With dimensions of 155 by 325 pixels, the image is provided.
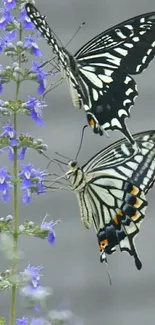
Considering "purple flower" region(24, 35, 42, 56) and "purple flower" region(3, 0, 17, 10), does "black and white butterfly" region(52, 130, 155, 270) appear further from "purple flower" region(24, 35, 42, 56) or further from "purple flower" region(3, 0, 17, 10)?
"purple flower" region(3, 0, 17, 10)

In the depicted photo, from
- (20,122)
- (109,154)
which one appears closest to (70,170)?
(109,154)

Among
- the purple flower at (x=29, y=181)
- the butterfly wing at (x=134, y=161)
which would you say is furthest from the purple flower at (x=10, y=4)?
the butterfly wing at (x=134, y=161)

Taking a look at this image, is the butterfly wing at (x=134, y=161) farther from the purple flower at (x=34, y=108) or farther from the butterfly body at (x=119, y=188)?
the purple flower at (x=34, y=108)

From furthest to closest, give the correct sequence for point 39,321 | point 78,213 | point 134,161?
point 78,213
point 134,161
point 39,321

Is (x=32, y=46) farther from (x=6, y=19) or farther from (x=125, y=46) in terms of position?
(x=125, y=46)

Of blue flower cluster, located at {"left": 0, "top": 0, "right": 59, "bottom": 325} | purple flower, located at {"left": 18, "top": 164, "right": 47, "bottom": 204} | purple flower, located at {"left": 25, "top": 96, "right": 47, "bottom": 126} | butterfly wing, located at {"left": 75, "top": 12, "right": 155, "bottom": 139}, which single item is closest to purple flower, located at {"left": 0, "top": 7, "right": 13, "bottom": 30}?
blue flower cluster, located at {"left": 0, "top": 0, "right": 59, "bottom": 325}

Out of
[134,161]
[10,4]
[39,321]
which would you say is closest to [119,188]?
[134,161]

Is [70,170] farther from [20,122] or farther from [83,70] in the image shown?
[20,122]
